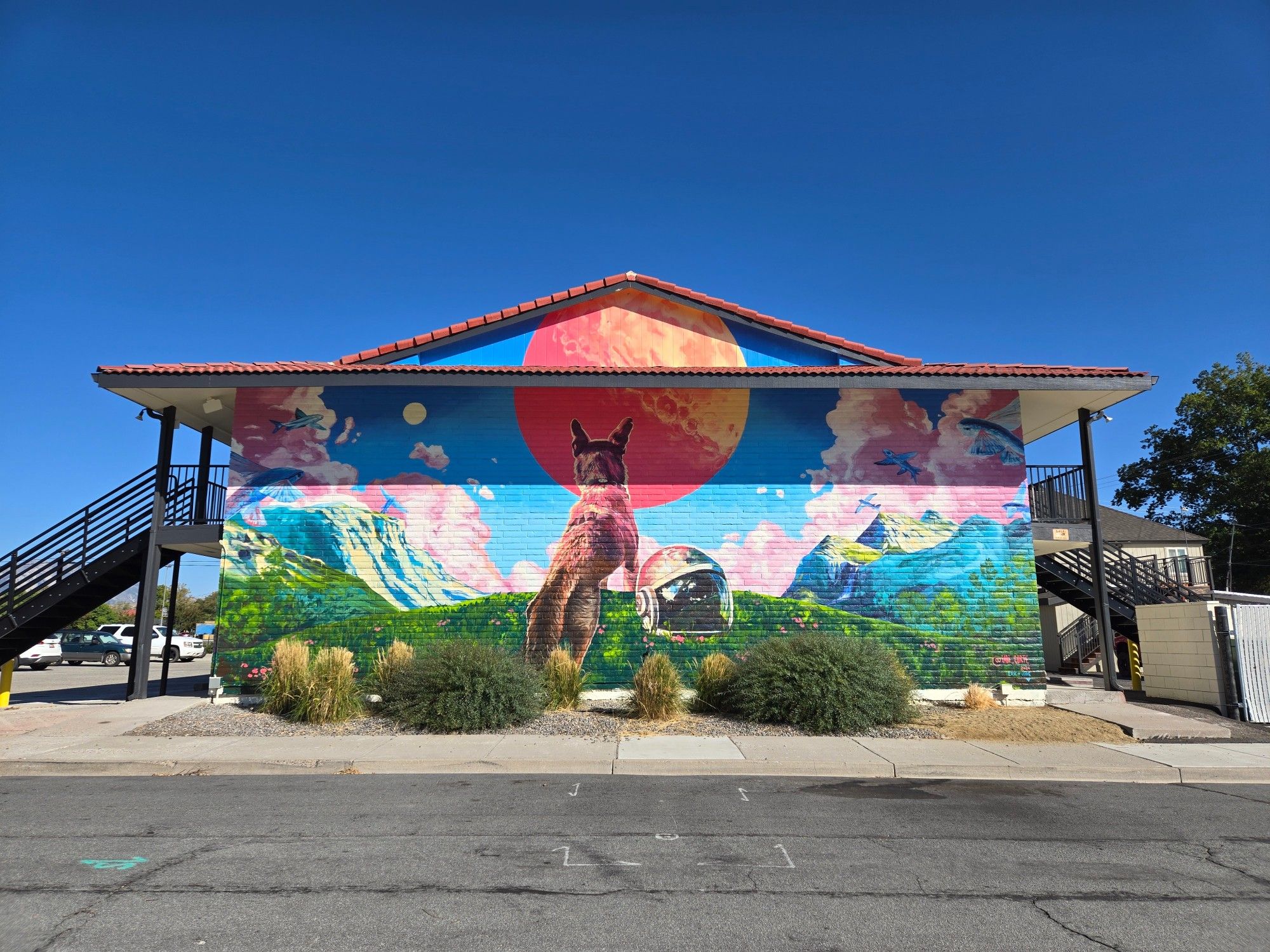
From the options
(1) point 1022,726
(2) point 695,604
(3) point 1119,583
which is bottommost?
(1) point 1022,726

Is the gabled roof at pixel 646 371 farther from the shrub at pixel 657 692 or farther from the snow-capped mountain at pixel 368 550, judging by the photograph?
the shrub at pixel 657 692

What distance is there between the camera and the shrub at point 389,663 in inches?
530

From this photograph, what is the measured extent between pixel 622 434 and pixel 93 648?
29712 mm

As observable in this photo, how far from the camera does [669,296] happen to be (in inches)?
672

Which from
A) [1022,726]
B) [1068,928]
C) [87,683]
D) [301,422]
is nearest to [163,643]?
[87,683]

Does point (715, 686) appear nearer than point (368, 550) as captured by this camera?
Yes

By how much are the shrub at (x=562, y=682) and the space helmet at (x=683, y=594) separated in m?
1.91

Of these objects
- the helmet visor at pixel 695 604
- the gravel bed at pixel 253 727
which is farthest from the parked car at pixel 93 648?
the helmet visor at pixel 695 604

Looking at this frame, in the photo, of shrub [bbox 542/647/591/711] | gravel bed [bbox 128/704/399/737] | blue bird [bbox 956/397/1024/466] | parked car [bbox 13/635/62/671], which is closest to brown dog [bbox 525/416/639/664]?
shrub [bbox 542/647/591/711]

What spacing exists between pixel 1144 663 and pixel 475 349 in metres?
14.5

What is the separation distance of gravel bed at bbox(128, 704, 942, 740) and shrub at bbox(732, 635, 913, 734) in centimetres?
23

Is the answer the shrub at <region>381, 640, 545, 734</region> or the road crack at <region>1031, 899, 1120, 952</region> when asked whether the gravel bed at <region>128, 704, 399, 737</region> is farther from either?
the road crack at <region>1031, 899, 1120, 952</region>

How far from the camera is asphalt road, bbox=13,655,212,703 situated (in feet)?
58.4

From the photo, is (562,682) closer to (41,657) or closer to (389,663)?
(389,663)
